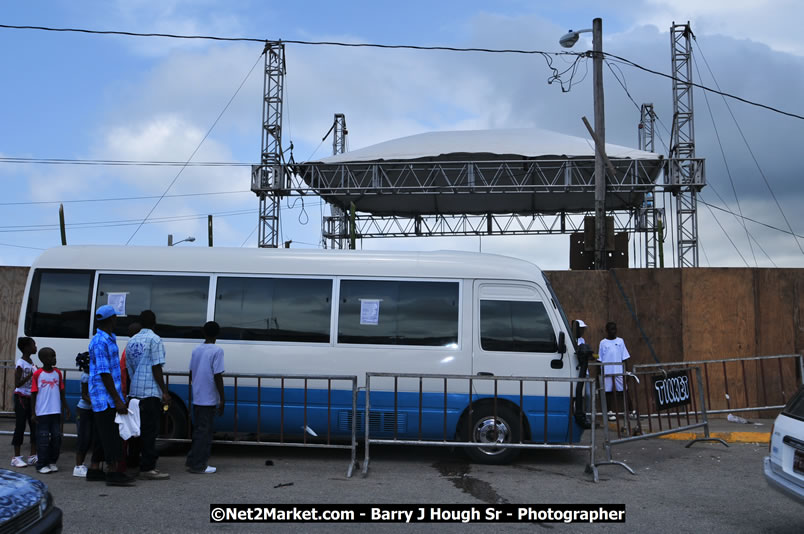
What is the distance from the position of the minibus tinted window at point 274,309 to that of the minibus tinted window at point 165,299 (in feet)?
0.90

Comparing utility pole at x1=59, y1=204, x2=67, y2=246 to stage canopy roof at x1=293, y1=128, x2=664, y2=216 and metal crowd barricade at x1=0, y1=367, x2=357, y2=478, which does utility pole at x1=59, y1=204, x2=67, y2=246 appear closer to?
metal crowd barricade at x1=0, y1=367, x2=357, y2=478

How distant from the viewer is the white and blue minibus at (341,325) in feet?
28.8

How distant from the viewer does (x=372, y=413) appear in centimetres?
885

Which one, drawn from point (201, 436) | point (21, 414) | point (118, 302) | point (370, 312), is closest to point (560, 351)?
point (370, 312)

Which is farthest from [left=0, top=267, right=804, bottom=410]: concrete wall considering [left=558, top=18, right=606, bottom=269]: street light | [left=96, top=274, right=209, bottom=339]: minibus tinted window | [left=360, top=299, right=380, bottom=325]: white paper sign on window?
[left=360, top=299, right=380, bottom=325]: white paper sign on window

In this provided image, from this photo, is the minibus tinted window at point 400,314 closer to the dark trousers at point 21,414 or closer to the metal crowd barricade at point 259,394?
the metal crowd barricade at point 259,394

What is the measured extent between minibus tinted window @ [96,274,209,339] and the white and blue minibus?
0.02m

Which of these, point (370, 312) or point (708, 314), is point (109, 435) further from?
point (708, 314)

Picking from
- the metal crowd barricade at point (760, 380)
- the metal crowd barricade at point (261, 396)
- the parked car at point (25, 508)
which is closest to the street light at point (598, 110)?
the metal crowd barricade at point (760, 380)

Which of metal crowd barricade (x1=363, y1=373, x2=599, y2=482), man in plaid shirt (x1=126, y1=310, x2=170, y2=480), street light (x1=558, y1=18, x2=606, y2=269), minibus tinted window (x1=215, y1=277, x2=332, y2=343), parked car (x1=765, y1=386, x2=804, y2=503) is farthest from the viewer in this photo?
street light (x1=558, y1=18, x2=606, y2=269)

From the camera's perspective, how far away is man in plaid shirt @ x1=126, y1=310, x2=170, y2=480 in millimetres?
7539

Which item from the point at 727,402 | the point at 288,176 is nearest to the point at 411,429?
the point at 727,402

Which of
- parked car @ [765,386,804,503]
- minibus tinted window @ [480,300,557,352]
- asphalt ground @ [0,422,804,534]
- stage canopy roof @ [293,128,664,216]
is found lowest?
asphalt ground @ [0,422,804,534]

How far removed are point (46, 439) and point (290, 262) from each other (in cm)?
346
